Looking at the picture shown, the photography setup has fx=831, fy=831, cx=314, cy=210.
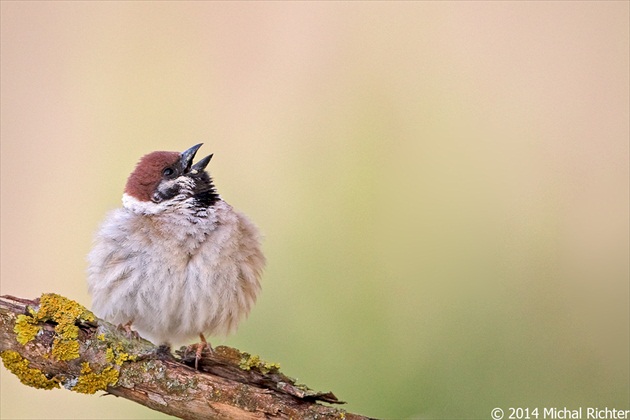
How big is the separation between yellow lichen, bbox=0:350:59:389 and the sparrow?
0.66 metres

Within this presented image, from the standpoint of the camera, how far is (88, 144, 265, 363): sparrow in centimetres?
264

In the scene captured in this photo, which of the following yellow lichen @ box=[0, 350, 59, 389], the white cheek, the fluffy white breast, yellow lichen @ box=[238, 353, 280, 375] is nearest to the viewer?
yellow lichen @ box=[0, 350, 59, 389]

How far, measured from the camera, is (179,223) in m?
2.71

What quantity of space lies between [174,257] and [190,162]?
0.38m

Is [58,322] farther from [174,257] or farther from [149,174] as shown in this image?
[149,174]

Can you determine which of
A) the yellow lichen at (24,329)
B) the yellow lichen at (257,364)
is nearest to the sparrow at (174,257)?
the yellow lichen at (257,364)

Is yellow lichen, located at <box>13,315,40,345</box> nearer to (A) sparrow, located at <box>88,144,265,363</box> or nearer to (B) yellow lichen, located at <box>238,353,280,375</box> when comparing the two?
(B) yellow lichen, located at <box>238,353,280,375</box>

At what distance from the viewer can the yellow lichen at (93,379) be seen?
2.00 meters

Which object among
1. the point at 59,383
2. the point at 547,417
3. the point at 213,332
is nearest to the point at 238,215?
the point at 213,332

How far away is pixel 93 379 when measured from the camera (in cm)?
201

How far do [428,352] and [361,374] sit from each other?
219 mm

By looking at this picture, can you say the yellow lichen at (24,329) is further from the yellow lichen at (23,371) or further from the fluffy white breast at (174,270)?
the fluffy white breast at (174,270)

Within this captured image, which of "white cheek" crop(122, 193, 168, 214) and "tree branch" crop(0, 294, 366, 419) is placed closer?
"tree branch" crop(0, 294, 366, 419)

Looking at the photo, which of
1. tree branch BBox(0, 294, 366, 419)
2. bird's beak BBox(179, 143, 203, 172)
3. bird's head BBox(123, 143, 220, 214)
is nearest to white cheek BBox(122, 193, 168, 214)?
bird's head BBox(123, 143, 220, 214)
